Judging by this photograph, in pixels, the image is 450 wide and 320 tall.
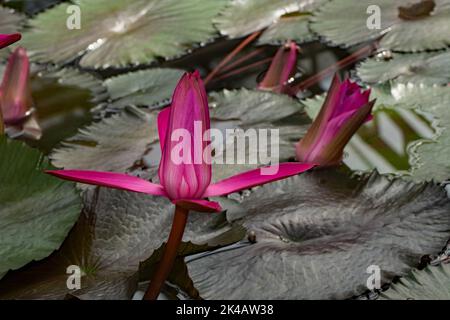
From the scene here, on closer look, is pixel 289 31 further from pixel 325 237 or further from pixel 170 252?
pixel 170 252

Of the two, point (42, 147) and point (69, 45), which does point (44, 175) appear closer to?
point (42, 147)

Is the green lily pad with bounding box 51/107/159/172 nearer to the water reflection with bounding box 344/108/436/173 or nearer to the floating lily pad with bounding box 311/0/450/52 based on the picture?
the water reflection with bounding box 344/108/436/173

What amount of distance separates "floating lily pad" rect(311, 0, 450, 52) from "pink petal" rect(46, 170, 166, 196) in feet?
3.30

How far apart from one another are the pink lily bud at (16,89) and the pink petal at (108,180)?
0.76 meters

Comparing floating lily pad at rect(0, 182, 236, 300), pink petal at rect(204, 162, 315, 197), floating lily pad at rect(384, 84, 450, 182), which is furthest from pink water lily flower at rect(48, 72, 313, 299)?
floating lily pad at rect(384, 84, 450, 182)

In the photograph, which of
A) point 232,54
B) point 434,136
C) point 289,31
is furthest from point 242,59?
point 434,136

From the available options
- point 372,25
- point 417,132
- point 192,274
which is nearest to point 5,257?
point 192,274

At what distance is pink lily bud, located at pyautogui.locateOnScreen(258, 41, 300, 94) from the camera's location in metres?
1.71

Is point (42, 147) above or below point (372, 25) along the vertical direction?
below

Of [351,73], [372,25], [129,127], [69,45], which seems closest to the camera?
[129,127]

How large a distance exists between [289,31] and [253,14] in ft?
0.51

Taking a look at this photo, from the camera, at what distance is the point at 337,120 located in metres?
1.36

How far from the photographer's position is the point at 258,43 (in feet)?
6.49
